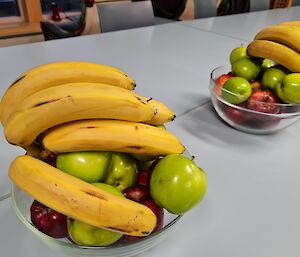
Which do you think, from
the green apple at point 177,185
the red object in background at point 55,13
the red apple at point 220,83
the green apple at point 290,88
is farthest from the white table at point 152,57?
the red object in background at point 55,13

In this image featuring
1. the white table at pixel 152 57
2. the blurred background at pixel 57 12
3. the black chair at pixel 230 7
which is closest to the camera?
the white table at pixel 152 57

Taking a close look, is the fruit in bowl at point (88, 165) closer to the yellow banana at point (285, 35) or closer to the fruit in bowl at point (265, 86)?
the fruit in bowl at point (265, 86)

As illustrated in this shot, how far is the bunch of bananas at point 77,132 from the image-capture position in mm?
289

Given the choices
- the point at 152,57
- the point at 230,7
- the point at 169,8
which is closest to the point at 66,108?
the point at 152,57

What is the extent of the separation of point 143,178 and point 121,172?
0.03m

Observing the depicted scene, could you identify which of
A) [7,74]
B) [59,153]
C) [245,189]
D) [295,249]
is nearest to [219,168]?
[245,189]

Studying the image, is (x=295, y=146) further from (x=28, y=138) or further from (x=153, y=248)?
(x=28, y=138)

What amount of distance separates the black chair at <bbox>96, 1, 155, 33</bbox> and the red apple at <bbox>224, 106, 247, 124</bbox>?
93 cm

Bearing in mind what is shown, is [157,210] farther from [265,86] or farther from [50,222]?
[265,86]

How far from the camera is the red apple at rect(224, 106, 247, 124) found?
0.59 metres

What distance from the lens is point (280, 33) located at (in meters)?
0.61

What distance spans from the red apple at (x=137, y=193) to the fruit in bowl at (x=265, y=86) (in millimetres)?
305

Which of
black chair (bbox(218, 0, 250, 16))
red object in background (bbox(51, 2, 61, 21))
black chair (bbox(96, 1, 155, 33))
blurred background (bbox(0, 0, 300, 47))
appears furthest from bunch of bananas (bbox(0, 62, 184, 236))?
black chair (bbox(218, 0, 250, 16))

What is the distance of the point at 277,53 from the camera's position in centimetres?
59
